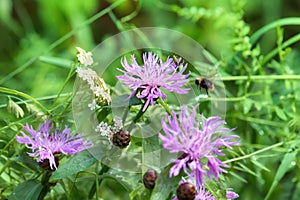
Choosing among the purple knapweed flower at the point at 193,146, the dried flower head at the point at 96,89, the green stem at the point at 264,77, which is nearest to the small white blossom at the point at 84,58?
the dried flower head at the point at 96,89

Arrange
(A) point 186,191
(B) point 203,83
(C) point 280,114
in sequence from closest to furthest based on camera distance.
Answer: (A) point 186,191 → (B) point 203,83 → (C) point 280,114

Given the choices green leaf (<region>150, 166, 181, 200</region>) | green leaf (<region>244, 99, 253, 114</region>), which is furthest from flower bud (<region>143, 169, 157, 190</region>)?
green leaf (<region>244, 99, 253, 114</region>)

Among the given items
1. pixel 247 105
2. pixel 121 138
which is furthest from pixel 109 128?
pixel 247 105

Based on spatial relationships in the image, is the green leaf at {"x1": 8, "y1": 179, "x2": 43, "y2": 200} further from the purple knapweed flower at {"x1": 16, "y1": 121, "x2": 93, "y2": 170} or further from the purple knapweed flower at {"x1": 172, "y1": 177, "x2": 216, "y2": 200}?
the purple knapweed flower at {"x1": 172, "y1": 177, "x2": 216, "y2": 200}

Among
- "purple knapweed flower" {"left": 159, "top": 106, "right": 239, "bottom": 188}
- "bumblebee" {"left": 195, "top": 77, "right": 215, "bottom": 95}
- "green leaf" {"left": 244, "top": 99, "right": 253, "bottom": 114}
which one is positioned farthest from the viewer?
"green leaf" {"left": 244, "top": 99, "right": 253, "bottom": 114}

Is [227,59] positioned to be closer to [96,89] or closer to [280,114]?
[280,114]

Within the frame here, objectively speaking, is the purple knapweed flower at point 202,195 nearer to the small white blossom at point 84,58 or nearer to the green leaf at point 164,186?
the green leaf at point 164,186

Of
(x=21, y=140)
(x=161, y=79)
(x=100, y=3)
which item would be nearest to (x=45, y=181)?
(x=21, y=140)
